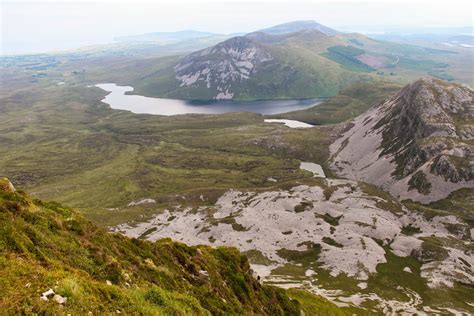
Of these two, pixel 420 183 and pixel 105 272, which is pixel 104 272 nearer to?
pixel 105 272

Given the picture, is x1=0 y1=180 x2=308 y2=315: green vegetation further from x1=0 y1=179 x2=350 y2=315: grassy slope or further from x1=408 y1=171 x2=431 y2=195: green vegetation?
x1=408 y1=171 x2=431 y2=195: green vegetation

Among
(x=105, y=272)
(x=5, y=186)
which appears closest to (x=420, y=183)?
(x=105, y=272)

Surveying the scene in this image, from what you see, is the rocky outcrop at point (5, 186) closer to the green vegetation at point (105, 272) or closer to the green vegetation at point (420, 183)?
the green vegetation at point (105, 272)

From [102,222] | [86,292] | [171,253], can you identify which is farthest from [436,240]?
[102,222]

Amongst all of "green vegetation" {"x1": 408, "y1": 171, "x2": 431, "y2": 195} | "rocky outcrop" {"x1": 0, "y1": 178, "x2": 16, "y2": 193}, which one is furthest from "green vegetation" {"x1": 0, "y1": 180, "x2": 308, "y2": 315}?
"green vegetation" {"x1": 408, "y1": 171, "x2": 431, "y2": 195}

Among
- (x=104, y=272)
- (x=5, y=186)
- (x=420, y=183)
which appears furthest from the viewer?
(x=420, y=183)

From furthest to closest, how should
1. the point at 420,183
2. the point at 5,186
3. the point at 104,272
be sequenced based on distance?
the point at 420,183 < the point at 5,186 < the point at 104,272
